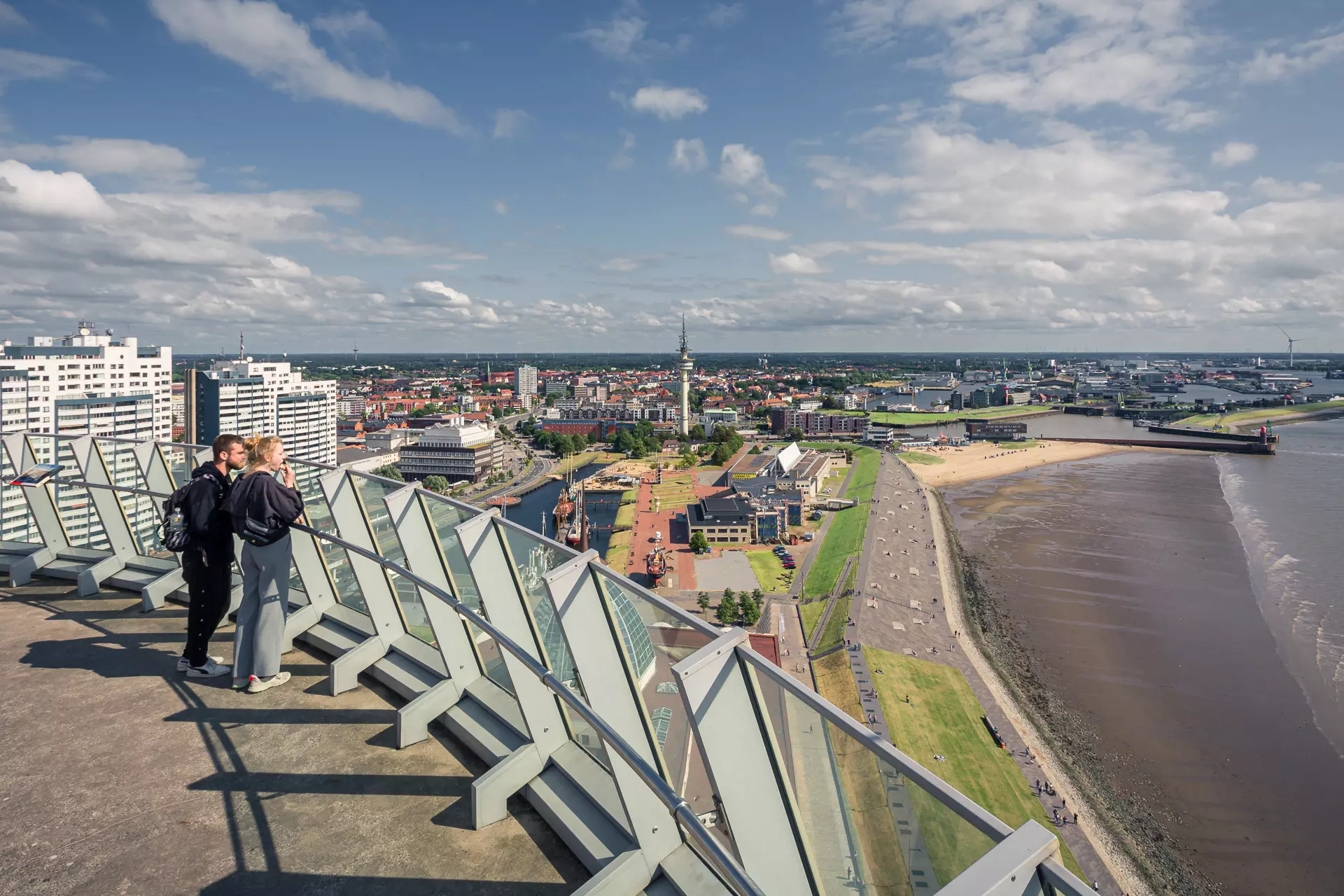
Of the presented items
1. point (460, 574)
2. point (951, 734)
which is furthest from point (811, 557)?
point (460, 574)

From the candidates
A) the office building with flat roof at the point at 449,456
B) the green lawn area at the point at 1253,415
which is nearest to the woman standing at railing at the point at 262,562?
the office building with flat roof at the point at 449,456

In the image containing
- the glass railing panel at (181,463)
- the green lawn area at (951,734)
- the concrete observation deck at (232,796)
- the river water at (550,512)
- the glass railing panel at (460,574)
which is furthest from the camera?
the river water at (550,512)

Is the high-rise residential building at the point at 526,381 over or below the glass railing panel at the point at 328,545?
over

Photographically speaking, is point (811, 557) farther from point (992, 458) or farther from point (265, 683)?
point (992, 458)

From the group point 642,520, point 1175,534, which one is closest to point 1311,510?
point 1175,534

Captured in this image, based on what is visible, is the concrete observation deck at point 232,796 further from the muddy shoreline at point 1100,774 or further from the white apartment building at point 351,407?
the white apartment building at point 351,407

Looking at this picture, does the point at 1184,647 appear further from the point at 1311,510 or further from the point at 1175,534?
the point at 1311,510
